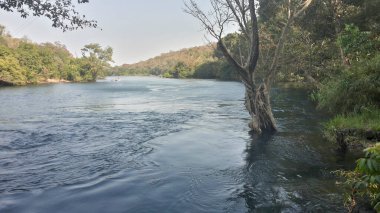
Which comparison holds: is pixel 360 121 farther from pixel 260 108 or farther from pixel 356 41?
pixel 260 108

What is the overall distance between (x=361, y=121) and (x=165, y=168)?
7.02 m

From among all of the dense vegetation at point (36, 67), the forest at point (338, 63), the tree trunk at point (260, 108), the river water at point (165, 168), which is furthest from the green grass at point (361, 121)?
the dense vegetation at point (36, 67)

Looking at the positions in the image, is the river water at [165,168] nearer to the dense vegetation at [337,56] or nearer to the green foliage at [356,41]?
the dense vegetation at [337,56]

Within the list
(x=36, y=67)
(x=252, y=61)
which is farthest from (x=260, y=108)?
(x=36, y=67)

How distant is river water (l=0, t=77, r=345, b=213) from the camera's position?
358 inches

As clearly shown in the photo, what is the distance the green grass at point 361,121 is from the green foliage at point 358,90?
0.32 metres

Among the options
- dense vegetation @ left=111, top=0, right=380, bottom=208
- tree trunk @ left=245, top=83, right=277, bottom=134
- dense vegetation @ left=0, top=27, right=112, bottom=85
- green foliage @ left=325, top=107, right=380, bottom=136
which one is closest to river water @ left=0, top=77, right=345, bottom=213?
tree trunk @ left=245, top=83, right=277, bottom=134

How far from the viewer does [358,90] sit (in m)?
13.4

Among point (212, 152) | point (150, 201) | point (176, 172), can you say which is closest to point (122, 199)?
point (150, 201)

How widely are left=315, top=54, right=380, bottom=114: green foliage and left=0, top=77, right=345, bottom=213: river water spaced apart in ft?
6.16

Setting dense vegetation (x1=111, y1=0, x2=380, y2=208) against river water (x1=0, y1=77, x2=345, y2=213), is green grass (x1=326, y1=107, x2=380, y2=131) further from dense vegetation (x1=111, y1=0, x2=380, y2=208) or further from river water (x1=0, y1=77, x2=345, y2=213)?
river water (x1=0, y1=77, x2=345, y2=213)

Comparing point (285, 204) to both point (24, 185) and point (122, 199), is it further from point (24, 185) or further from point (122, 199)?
point (24, 185)

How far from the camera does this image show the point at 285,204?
28.6ft

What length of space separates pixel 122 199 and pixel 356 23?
20760 millimetres
